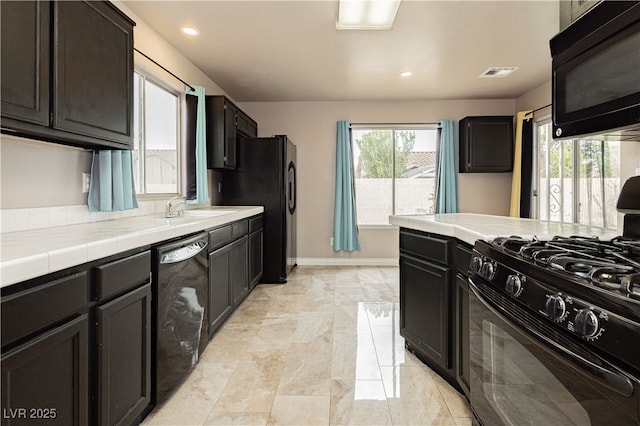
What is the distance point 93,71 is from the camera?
70.4 inches

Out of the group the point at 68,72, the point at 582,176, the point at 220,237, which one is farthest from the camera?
the point at 582,176

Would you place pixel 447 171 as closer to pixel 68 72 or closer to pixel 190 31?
pixel 190 31

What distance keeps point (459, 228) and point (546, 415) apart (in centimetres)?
103

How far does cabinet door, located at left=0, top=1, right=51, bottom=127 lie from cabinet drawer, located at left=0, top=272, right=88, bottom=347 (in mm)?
728

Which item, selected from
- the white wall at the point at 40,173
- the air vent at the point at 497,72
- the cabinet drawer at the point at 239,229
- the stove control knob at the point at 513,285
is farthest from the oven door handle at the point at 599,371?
the air vent at the point at 497,72

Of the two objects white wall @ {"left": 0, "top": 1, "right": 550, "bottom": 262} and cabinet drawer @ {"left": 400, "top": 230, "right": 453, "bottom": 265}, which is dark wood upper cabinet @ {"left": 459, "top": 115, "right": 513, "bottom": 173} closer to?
white wall @ {"left": 0, "top": 1, "right": 550, "bottom": 262}

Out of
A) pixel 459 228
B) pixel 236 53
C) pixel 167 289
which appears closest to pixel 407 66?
pixel 236 53

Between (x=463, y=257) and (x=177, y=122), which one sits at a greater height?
(x=177, y=122)

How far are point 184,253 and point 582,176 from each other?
14.4 feet

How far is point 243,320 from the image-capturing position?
124 inches

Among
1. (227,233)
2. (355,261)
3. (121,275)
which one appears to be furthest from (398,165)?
(121,275)

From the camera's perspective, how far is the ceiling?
2791 mm

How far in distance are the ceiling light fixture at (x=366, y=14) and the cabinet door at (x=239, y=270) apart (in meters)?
2.09

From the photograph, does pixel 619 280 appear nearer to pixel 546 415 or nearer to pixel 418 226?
pixel 546 415
